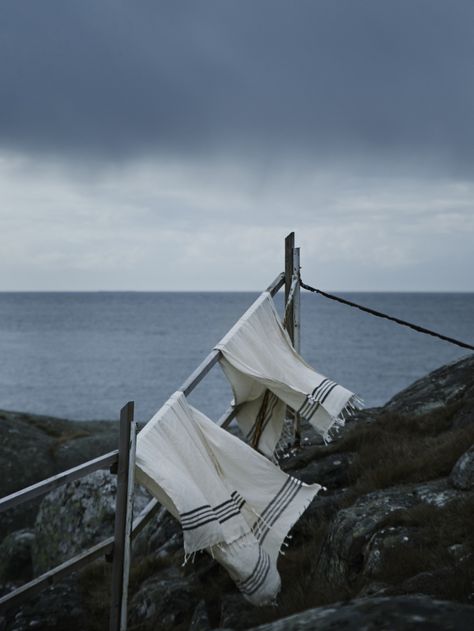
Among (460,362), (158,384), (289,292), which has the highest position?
(289,292)

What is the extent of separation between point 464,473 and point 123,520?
312 cm

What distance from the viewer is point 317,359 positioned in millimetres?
85188

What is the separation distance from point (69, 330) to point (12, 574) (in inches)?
5267

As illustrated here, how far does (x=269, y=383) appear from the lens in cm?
734

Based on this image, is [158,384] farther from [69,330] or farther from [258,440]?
[69,330]

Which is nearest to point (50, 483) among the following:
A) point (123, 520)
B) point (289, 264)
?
point (123, 520)

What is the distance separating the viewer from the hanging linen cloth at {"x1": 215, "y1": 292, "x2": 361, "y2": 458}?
24.0 ft

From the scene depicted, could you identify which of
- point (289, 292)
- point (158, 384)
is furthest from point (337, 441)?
point (158, 384)

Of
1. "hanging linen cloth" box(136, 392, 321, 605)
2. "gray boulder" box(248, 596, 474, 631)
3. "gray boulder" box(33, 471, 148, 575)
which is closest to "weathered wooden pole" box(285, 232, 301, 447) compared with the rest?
"hanging linen cloth" box(136, 392, 321, 605)

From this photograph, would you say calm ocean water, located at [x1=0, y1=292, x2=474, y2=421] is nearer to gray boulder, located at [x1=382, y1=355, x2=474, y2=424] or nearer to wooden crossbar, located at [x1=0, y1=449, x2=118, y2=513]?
gray boulder, located at [x1=382, y1=355, x2=474, y2=424]

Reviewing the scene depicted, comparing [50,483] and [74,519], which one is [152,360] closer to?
[74,519]

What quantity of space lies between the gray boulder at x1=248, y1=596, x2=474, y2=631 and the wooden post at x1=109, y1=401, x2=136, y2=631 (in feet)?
7.83

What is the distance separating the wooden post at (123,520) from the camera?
559 cm

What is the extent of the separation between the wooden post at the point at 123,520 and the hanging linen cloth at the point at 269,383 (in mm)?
1972
